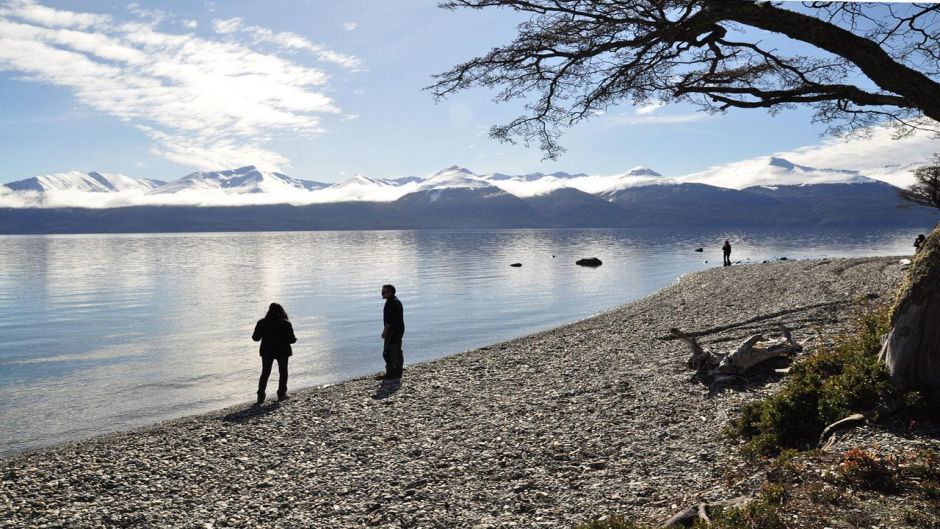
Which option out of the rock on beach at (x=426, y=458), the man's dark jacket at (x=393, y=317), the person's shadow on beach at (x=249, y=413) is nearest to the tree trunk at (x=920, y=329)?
the rock on beach at (x=426, y=458)

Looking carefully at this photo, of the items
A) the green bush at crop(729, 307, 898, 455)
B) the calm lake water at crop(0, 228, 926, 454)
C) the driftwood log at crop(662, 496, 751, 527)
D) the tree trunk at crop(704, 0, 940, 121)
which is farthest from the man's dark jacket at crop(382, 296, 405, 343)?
the tree trunk at crop(704, 0, 940, 121)

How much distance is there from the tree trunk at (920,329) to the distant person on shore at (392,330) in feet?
42.6

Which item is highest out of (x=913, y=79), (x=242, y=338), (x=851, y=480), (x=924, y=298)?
(x=913, y=79)

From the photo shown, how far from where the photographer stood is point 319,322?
42.1m

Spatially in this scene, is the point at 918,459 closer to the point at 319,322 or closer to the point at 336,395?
the point at 336,395

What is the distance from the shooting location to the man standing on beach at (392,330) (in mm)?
19375

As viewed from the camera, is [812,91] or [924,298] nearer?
[924,298]

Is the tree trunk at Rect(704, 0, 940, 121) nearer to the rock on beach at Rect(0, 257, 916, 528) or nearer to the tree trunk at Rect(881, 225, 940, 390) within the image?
the tree trunk at Rect(881, 225, 940, 390)

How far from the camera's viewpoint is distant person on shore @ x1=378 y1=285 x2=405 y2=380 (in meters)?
19.4

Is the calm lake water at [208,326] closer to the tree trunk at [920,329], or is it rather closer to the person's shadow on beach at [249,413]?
the person's shadow on beach at [249,413]

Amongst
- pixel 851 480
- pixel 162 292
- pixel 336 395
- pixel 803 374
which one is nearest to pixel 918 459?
pixel 851 480

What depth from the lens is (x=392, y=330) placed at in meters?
19.7

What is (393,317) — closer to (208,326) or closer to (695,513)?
(695,513)

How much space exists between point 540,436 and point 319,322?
31.6 metres
